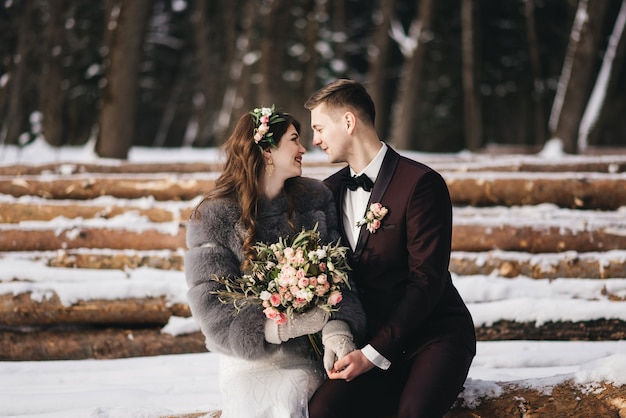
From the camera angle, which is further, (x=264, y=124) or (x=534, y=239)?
(x=534, y=239)

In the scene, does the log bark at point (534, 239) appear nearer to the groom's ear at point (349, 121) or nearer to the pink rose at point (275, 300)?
the groom's ear at point (349, 121)

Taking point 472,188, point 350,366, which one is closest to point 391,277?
point 350,366

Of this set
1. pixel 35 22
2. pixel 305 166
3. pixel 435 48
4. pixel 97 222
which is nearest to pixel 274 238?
pixel 97 222

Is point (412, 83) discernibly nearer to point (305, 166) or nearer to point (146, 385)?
point (305, 166)

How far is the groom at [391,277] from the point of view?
114 inches

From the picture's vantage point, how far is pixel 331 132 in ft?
11.0

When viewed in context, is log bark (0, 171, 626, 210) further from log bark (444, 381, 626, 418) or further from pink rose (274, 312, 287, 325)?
pink rose (274, 312, 287, 325)

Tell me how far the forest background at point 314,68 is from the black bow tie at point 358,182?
5851 millimetres

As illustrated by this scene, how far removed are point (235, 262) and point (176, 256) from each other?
266 cm

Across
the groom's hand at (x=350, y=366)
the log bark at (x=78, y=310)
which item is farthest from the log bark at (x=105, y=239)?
the groom's hand at (x=350, y=366)

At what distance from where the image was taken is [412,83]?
16859mm

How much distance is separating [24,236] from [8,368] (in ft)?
5.31

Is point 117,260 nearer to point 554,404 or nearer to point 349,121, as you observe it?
point 349,121

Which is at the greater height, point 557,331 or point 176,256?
point 176,256
